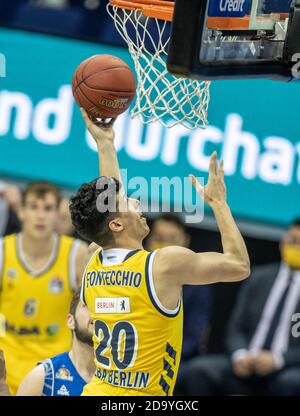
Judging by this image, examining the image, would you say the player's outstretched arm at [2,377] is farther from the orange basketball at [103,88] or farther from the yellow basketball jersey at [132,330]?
the orange basketball at [103,88]

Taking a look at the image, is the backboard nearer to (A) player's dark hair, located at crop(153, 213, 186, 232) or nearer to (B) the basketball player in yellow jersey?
(B) the basketball player in yellow jersey

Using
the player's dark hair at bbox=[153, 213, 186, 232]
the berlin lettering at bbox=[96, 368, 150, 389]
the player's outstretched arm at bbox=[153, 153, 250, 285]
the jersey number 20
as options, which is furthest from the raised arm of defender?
Result: the player's dark hair at bbox=[153, 213, 186, 232]

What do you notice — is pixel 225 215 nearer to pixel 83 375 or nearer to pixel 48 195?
pixel 83 375

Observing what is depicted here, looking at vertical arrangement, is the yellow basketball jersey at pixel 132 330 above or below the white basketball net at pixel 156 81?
below

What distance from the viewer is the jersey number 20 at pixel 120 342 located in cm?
551

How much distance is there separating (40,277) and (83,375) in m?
2.43

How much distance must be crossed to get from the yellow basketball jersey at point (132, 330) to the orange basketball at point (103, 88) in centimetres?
101

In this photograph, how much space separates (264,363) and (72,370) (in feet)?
9.34

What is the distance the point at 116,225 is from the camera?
559 cm

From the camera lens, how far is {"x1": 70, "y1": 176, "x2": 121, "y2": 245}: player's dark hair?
18.3 feet

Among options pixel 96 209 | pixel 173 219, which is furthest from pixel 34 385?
pixel 173 219

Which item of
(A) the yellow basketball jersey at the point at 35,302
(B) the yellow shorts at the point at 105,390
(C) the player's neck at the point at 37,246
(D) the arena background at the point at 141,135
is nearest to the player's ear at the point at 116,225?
(B) the yellow shorts at the point at 105,390

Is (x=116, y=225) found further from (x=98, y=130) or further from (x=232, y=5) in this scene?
(x=232, y=5)

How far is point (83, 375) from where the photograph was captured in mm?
6074
